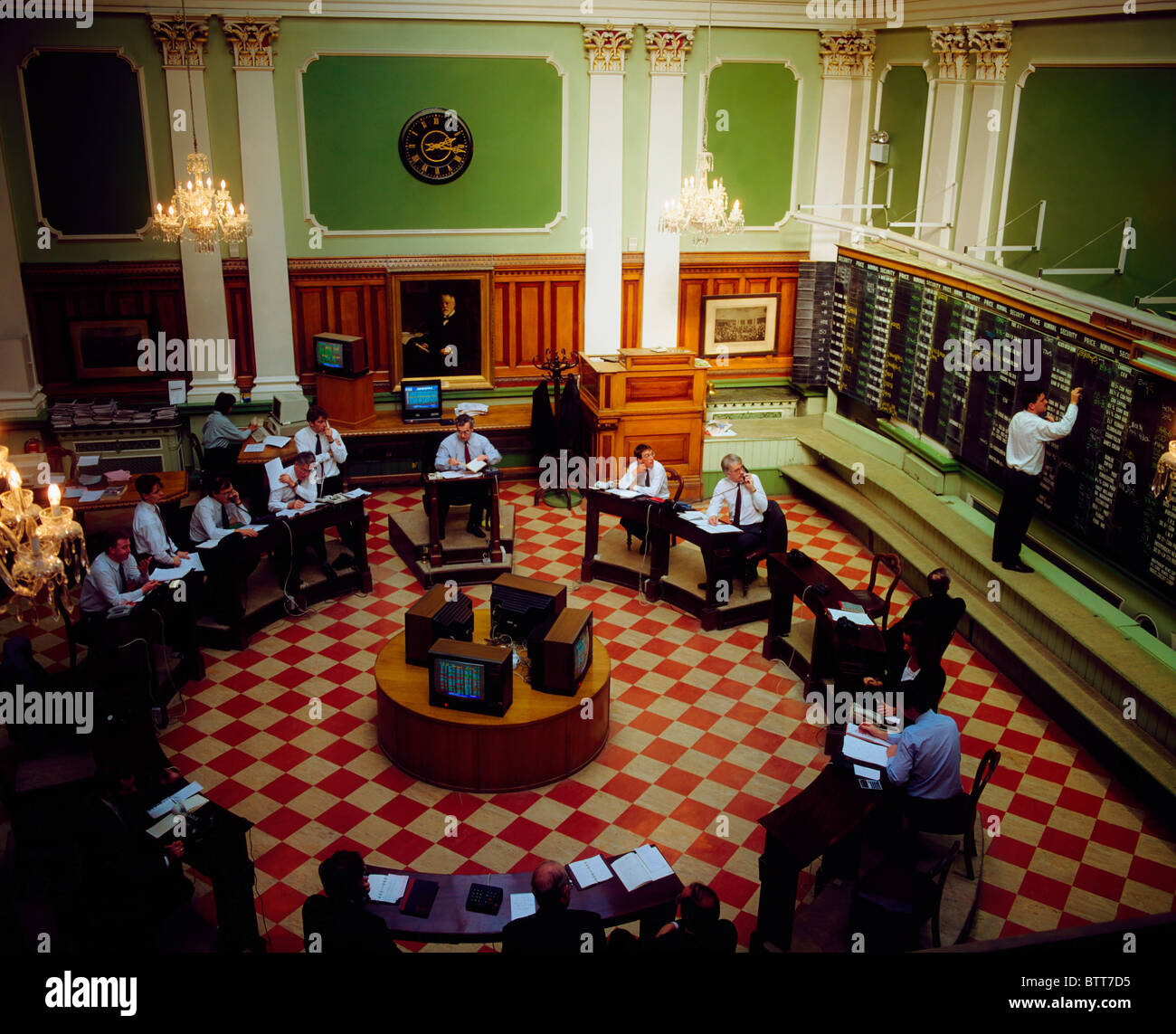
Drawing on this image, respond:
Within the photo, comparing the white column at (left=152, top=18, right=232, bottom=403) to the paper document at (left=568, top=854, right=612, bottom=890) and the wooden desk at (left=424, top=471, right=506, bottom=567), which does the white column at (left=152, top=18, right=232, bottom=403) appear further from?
the paper document at (left=568, top=854, right=612, bottom=890)

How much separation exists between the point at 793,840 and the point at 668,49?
9490 mm

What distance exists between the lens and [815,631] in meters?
7.98

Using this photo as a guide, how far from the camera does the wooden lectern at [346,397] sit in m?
11.6

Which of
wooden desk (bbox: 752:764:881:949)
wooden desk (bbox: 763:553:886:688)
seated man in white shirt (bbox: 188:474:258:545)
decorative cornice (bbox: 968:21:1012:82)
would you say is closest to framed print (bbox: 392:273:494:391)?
seated man in white shirt (bbox: 188:474:258:545)

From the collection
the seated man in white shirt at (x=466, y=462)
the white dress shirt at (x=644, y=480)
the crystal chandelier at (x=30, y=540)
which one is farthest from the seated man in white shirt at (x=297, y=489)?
the crystal chandelier at (x=30, y=540)

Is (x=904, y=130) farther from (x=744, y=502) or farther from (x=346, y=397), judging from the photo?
(x=346, y=397)

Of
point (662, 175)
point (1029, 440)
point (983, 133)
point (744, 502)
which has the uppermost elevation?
point (983, 133)

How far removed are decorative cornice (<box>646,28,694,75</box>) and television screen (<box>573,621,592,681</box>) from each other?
7.50 metres

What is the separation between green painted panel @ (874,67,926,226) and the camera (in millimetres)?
11375

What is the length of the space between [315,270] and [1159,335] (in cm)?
855

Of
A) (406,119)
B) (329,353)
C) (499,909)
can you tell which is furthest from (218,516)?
(406,119)

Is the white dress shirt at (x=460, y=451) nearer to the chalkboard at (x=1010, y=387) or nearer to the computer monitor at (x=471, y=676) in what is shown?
the computer monitor at (x=471, y=676)

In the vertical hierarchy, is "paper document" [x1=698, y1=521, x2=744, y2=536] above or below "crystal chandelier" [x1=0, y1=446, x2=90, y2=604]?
below
